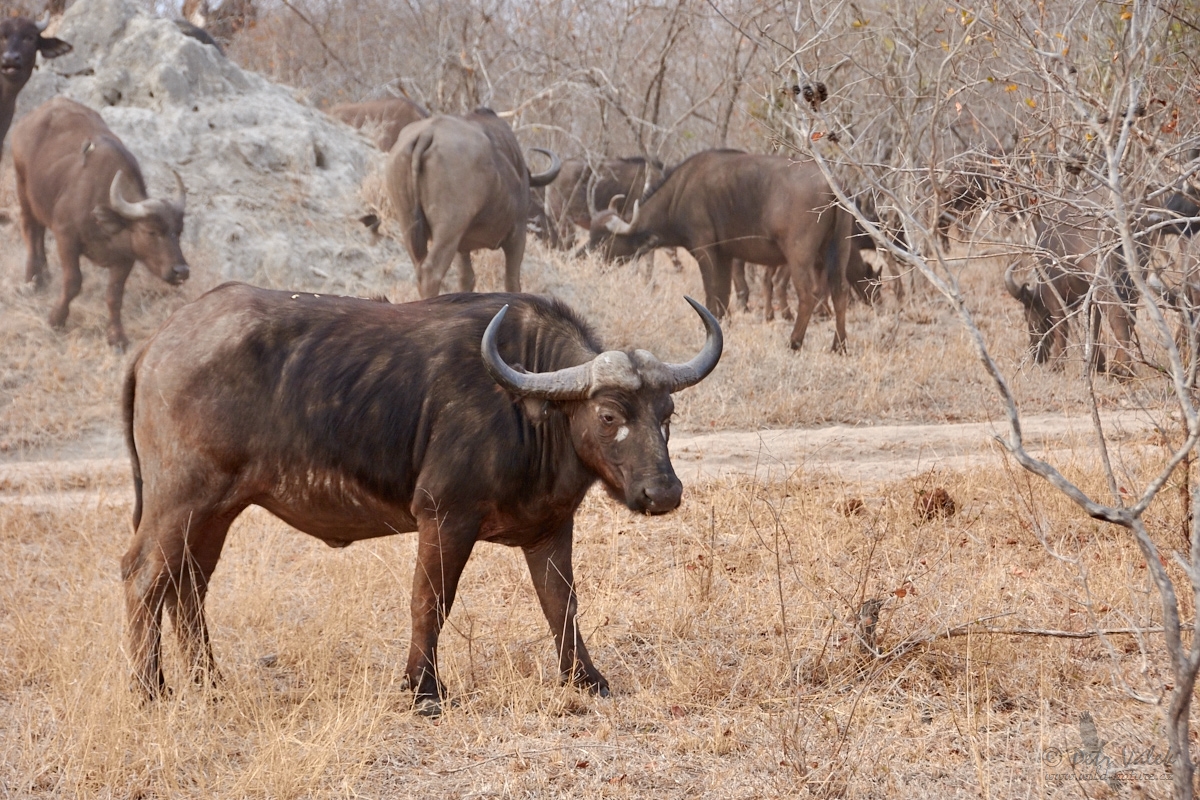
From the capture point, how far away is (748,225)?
39.8ft

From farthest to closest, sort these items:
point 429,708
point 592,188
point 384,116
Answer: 1. point 592,188
2. point 384,116
3. point 429,708

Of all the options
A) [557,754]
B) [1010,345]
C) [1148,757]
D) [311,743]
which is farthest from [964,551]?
[1010,345]

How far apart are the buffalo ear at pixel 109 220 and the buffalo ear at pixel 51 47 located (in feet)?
8.69

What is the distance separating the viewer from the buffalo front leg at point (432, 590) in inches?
171

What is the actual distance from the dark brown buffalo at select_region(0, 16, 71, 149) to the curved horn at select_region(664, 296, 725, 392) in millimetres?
9725

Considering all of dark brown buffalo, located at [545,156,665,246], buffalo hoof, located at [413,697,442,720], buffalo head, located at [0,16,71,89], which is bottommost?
buffalo hoof, located at [413,697,442,720]

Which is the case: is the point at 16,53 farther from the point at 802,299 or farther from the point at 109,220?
the point at 802,299

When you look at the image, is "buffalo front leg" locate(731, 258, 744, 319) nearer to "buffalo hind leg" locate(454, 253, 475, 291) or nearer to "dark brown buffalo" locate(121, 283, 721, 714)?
"buffalo hind leg" locate(454, 253, 475, 291)

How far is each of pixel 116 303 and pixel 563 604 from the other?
726 cm

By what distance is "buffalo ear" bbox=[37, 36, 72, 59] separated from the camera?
39.7ft

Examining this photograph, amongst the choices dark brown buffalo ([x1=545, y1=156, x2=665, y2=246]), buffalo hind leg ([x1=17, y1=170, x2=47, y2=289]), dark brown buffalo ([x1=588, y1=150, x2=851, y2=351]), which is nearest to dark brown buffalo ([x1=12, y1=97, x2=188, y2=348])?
buffalo hind leg ([x1=17, y1=170, x2=47, y2=289])

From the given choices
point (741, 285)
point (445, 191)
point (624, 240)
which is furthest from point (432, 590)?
point (741, 285)

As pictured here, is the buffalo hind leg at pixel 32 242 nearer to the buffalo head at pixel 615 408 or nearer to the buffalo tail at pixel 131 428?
the buffalo tail at pixel 131 428

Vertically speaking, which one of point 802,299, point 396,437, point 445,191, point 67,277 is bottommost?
point 67,277
